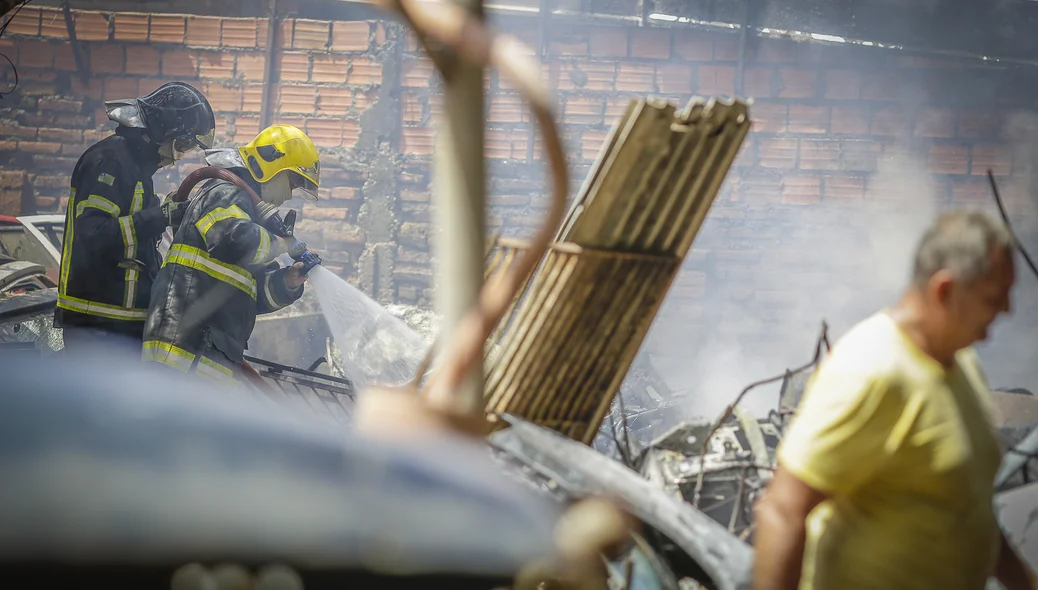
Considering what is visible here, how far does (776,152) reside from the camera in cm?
784

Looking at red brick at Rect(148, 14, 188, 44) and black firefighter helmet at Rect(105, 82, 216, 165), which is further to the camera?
red brick at Rect(148, 14, 188, 44)

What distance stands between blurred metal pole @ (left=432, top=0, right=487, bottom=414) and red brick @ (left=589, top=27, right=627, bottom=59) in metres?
7.12

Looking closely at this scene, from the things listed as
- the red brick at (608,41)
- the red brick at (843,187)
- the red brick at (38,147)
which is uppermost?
the red brick at (608,41)

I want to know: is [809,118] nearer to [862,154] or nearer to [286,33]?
[862,154]

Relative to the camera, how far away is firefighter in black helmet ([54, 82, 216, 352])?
14.0 ft

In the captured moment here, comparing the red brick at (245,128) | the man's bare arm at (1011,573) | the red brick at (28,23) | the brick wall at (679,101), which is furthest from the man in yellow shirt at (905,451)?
the red brick at (28,23)

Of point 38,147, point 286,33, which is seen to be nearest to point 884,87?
point 286,33

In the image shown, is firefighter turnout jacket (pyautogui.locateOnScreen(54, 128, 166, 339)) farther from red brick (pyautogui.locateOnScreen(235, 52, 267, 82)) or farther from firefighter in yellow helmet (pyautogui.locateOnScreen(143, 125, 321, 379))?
red brick (pyautogui.locateOnScreen(235, 52, 267, 82))

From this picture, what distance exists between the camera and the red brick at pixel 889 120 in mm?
7793

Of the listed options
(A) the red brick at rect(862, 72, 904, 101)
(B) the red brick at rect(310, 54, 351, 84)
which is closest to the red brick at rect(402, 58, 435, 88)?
(B) the red brick at rect(310, 54, 351, 84)

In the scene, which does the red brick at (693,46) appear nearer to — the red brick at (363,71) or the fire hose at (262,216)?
the red brick at (363,71)

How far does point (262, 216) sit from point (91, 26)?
492cm

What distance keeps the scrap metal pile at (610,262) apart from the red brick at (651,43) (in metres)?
5.22

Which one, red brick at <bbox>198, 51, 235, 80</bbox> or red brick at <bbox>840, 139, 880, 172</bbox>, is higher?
red brick at <bbox>198, 51, 235, 80</bbox>
